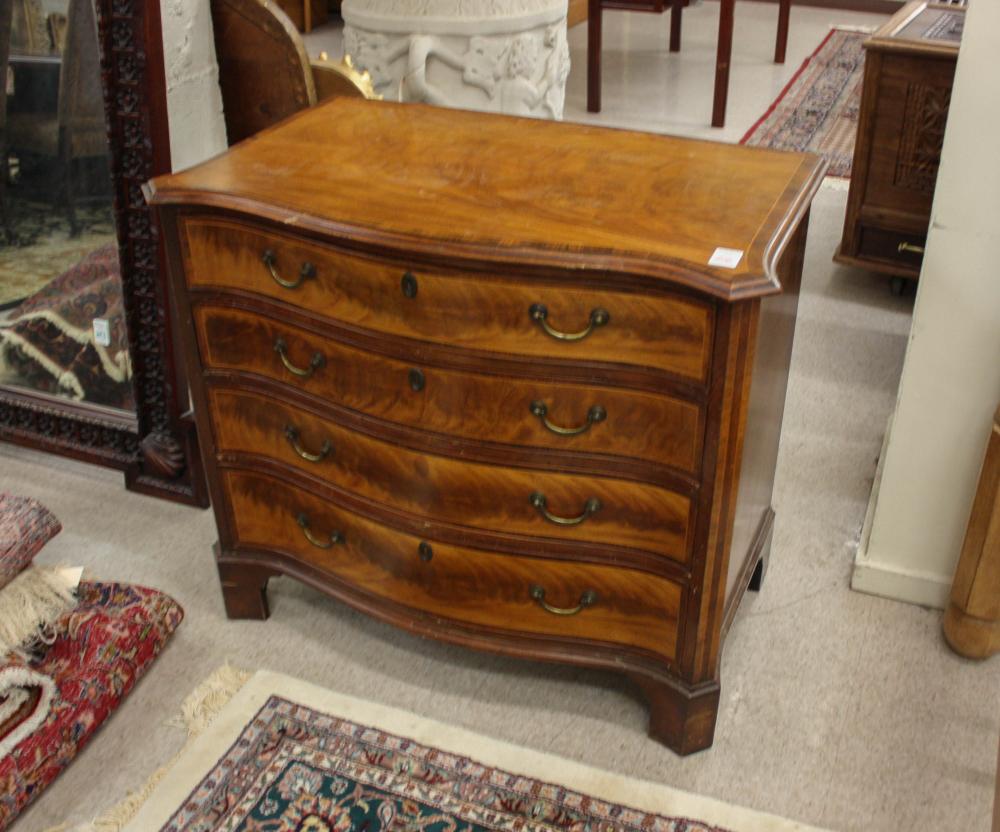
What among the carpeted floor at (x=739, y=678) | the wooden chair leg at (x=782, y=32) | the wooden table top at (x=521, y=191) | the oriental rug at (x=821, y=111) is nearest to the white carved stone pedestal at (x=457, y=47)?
the wooden table top at (x=521, y=191)

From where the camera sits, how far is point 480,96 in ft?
10.5

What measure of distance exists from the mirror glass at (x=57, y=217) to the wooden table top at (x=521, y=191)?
0.59 meters

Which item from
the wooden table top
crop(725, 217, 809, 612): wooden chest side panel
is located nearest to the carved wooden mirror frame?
the wooden table top

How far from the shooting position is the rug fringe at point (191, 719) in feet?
6.03

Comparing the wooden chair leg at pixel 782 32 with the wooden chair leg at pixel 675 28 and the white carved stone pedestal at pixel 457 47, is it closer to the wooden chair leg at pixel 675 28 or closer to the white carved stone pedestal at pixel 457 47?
the wooden chair leg at pixel 675 28

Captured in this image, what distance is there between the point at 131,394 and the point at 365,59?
1185mm

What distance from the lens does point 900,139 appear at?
324cm

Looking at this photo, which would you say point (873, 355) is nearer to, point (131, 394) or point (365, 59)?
point (365, 59)

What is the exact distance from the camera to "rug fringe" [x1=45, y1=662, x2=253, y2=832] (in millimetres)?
1838

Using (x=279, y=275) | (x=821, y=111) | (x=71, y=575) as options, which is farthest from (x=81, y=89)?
(x=821, y=111)

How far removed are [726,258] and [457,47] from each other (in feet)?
5.86

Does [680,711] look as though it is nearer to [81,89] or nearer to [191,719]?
[191,719]

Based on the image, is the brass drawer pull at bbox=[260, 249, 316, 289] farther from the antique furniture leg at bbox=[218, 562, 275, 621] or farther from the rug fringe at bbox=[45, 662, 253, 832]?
the rug fringe at bbox=[45, 662, 253, 832]

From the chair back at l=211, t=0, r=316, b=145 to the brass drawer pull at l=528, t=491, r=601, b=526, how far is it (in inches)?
45.3
